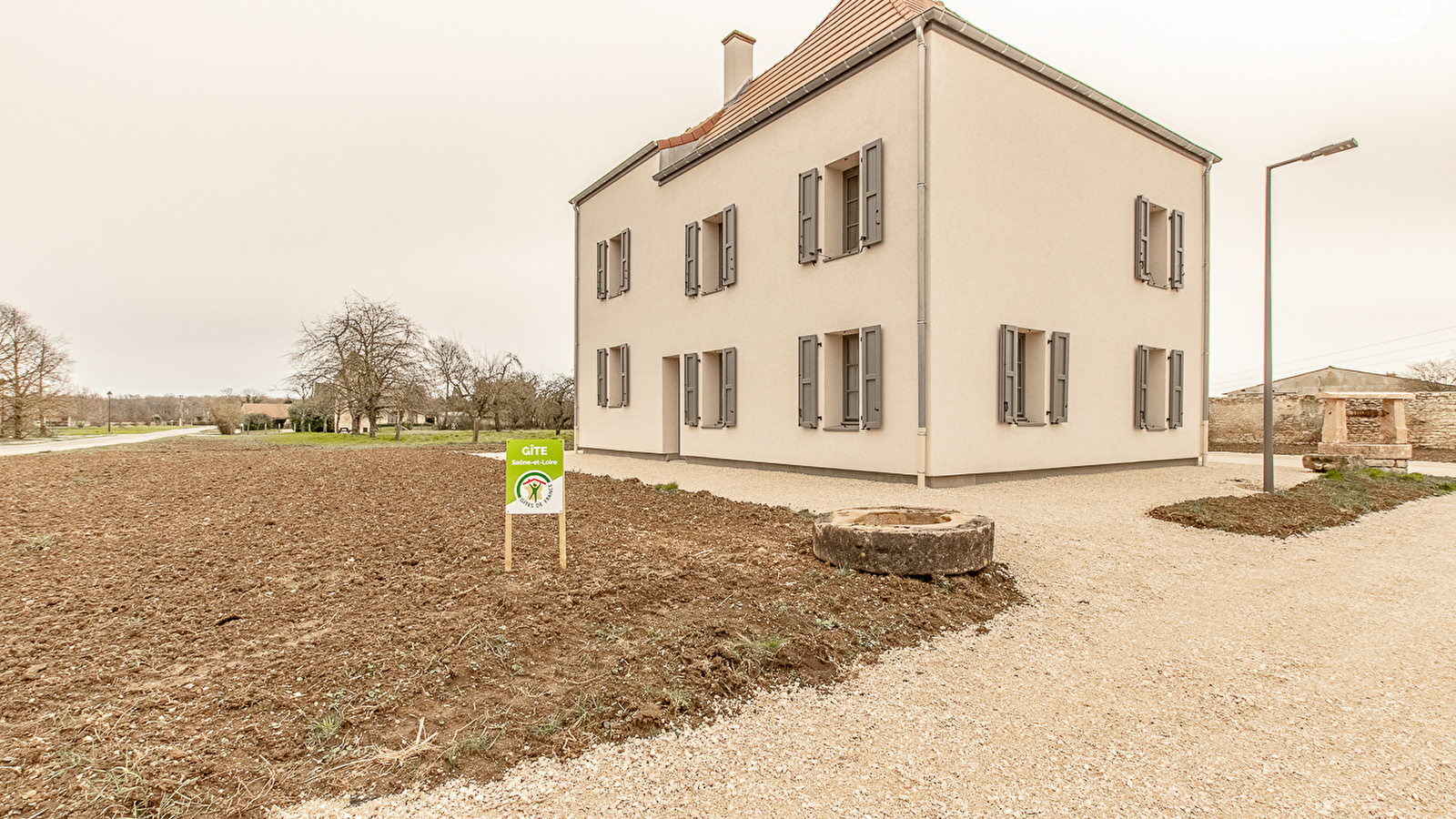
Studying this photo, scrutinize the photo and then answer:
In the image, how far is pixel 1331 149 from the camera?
8.33m

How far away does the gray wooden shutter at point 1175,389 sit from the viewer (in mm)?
13055

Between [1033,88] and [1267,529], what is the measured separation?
793cm

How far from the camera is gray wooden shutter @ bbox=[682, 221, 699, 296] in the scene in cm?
1403

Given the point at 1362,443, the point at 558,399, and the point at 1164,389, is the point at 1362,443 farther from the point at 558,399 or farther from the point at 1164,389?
the point at 558,399

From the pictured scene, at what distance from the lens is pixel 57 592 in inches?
155

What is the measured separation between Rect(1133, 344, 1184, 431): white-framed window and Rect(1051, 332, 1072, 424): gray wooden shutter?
277 cm

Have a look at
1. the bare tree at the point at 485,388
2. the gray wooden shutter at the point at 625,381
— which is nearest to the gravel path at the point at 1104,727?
the gray wooden shutter at the point at 625,381

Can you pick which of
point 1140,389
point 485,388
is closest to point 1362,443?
point 1140,389

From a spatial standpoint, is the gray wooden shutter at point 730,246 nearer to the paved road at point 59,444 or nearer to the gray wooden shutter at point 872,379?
the gray wooden shutter at point 872,379

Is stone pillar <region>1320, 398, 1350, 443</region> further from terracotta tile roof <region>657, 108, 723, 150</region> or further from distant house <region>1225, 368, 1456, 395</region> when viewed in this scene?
distant house <region>1225, 368, 1456, 395</region>

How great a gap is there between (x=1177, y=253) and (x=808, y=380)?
8212mm

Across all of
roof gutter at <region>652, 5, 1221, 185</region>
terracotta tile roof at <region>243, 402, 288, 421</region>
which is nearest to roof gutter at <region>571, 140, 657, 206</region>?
roof gutter at <region>652, 5, 1221, 185</region>

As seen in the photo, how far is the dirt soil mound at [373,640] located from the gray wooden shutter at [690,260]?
27.9 feet

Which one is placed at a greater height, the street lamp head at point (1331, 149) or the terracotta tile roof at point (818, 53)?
the terracotta tile roof at point (818, 53)
